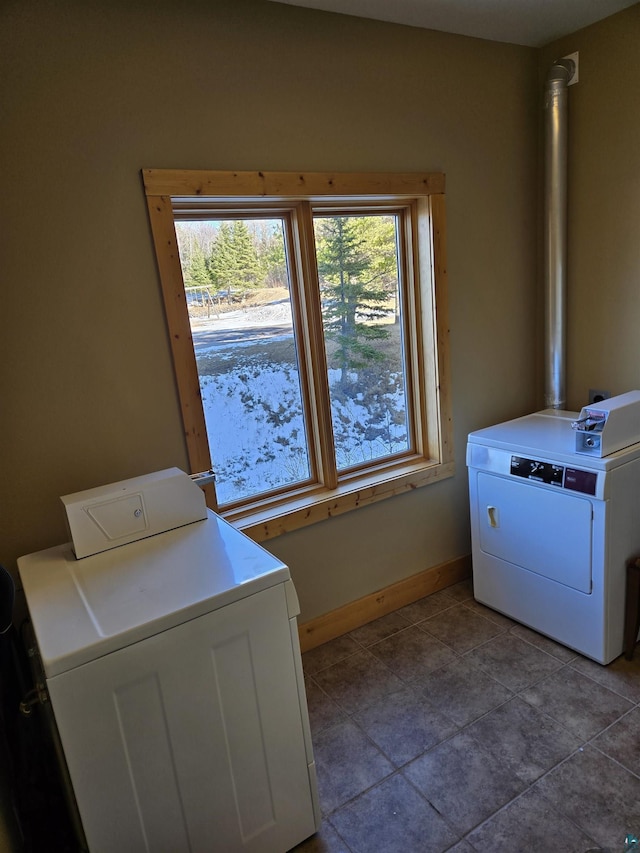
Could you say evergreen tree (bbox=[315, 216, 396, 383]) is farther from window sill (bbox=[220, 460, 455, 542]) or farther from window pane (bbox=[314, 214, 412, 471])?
window sill (bbox=[220, 460, 455, 542])

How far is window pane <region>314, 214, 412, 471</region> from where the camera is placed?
8.00ft

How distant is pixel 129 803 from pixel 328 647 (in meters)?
1.35

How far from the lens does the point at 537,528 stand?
2287mm

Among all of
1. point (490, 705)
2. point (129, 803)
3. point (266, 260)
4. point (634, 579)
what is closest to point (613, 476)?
point (634, 579)

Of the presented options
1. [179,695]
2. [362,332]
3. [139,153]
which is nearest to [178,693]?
[179,695]

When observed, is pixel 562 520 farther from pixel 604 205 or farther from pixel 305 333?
pixel 604 205

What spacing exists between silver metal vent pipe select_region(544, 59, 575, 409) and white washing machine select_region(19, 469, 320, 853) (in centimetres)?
204

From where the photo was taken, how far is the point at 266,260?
2260 millimetres

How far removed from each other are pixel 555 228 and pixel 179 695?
265 cm

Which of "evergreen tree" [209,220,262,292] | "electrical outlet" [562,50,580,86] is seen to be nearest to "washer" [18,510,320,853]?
"evergreen tree" [209,220,262,292]

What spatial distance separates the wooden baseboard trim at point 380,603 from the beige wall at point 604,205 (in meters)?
1.18

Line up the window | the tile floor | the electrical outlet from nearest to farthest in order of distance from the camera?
the tile floor, the window, the electrical outlet

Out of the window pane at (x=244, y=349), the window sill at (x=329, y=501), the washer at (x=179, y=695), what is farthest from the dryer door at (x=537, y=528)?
the washer at (x=179, y=695)

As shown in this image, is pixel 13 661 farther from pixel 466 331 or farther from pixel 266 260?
pixel 466 331
